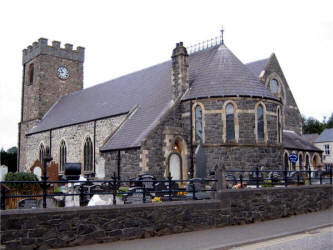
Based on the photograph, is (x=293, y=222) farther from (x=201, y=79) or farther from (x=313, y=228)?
(x=201, y=79)

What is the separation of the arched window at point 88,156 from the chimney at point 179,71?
9.61 metres

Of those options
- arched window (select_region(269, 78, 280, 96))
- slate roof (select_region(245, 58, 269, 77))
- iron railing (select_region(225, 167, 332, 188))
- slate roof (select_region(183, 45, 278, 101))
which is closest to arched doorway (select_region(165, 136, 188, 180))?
slate roof (select_region(183, 45, 278, 101))

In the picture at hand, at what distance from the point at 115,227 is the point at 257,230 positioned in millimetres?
4443

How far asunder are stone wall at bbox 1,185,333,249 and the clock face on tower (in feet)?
117

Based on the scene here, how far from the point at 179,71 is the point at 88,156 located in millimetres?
11371

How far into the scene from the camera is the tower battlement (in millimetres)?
45000

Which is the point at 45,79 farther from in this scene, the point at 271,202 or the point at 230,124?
the point at 271,202

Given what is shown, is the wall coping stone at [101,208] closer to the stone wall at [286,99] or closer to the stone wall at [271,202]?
the stone wall at [271,202]

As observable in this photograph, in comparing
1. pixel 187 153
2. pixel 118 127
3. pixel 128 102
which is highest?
pixel 128 102

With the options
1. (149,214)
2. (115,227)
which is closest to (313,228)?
(149,214)

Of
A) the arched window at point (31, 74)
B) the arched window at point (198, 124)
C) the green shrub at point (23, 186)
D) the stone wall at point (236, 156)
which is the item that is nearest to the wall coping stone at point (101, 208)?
the green shrub at point (23, 186)

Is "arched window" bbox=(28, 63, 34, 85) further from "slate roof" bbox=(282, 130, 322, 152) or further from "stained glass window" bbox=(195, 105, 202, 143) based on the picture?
"slate roof" bbox=(282, 130, 322, 152)

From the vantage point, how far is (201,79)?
2603 cm

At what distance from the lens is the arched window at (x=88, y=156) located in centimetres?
3172
